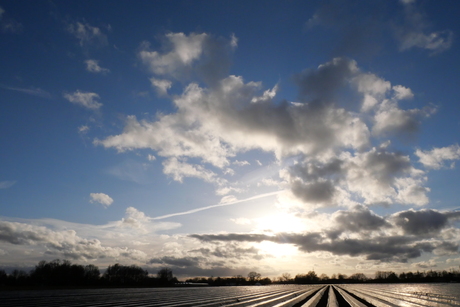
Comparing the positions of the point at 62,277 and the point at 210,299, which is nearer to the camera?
the point at 210,299

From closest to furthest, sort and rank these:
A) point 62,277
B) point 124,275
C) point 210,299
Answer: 1. point 210,299
2. point 62,277
3. point 124,275

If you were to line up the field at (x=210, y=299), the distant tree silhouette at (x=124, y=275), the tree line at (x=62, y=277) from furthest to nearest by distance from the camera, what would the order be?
the distant tree silhouette at (x=124, y=275), the tree line at (x=62, y=277), the field at (x=210, y=299)

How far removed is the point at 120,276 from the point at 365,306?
170m

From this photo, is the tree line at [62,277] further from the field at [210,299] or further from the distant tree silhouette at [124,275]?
the field at [210,299]

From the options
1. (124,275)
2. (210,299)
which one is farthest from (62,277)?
(210,299)

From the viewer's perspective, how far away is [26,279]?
440 ft

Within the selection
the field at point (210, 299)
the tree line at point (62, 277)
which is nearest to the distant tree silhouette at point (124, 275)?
the tree line at point (62, 277)

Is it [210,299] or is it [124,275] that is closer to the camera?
[210,299]

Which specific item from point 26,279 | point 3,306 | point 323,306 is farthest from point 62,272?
point 323,306

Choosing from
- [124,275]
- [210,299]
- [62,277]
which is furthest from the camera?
[124,275]

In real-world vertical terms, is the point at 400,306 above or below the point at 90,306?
below

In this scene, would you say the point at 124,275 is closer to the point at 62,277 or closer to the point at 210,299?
the point at 62,277

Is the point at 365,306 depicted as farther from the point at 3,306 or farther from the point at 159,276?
the point at 159,276

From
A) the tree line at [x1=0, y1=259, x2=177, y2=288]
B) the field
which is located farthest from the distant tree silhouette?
the field
